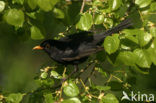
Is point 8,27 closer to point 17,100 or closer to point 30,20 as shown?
point 30,20

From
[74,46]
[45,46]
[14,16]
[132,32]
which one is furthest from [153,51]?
[45,46]

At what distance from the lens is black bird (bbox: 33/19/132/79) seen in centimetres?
478

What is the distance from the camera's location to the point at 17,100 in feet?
12.7

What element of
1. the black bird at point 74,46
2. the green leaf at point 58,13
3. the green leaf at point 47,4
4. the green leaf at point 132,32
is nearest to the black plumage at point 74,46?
the black bird at point 74,46

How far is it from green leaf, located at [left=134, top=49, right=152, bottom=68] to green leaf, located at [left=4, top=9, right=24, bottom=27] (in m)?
1.26

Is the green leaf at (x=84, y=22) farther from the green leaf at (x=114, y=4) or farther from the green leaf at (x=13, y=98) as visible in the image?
the green leaf at (x=13, y=98)

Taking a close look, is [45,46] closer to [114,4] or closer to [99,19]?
[99,19]

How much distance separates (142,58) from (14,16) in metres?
1.39

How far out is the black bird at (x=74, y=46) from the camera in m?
4.78

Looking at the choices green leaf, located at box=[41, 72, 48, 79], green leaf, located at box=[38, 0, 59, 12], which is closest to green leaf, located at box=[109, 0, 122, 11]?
green leaf, located at box=[38, 0, 59, 12]

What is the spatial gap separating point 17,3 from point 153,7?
1.59 metres

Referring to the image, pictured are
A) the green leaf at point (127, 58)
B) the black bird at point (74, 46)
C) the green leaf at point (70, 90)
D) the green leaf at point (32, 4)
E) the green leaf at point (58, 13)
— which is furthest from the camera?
the black bird at point (74, 46)

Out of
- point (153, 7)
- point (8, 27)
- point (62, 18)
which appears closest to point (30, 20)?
point (62, 18)

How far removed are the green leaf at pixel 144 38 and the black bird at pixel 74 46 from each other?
4.73 feet
